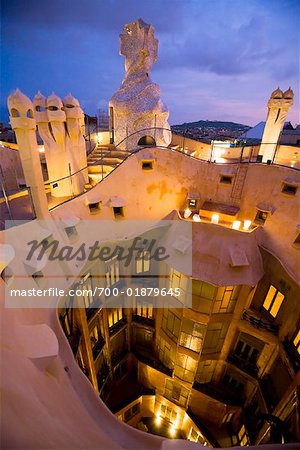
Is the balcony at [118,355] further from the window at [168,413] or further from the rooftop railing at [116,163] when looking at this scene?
the rooftop railing at [116,163]

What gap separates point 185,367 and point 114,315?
219 inches

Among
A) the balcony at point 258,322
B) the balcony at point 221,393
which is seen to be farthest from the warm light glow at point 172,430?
the balcony at point 258,322

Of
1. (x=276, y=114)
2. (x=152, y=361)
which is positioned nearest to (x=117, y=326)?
(x=152, y=361)

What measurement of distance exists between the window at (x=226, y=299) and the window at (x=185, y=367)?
13.5 ft

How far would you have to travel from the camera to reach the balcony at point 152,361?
48.0 ft

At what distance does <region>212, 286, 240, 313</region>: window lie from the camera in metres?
10.8

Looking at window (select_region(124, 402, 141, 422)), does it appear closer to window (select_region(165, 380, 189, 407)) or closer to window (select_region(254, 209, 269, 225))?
window (select_region(165, 380, 189, 407))

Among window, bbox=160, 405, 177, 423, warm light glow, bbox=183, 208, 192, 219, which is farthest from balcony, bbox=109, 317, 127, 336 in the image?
warm light glow, bbox=183, 208, 192, 219

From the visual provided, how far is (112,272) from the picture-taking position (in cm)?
1342

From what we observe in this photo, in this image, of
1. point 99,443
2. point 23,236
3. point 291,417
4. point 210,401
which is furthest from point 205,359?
point 23,236

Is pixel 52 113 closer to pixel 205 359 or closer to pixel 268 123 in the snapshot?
pixel 268 123

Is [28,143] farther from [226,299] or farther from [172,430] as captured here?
[172,430]

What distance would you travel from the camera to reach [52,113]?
37.0 feet

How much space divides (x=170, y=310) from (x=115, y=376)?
7.88m
